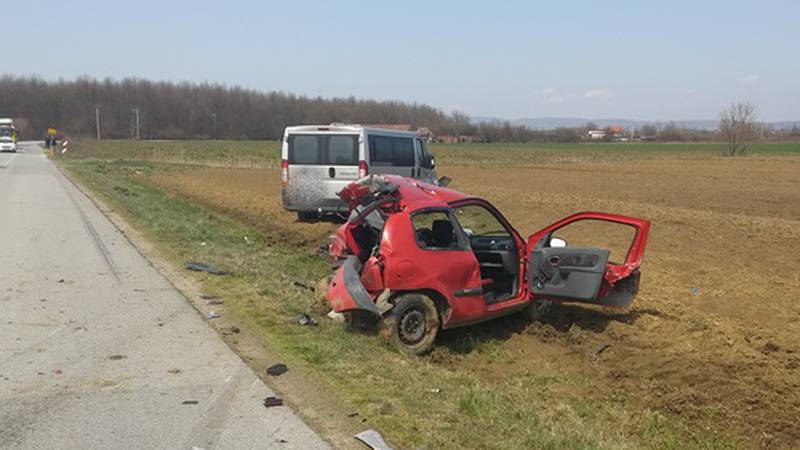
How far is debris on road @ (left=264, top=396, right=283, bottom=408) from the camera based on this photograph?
15.2ft

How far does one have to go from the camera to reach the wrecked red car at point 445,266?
21.2 feet

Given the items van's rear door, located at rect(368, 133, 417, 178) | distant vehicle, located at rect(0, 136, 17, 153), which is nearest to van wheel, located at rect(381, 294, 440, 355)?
van's rear door, located at rect(368, 133, 417, 178)

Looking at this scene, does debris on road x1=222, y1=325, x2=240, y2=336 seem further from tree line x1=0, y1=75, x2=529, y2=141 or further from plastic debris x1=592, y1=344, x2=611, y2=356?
tree line x1=0, y1=75, x2=529, y2=141

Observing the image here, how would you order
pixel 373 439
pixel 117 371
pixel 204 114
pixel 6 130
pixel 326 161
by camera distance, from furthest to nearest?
pixel 204 114, pixel 6 130, pixel 326 161, pixel 117 371, pixel 373 439

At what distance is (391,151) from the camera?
15070 mm

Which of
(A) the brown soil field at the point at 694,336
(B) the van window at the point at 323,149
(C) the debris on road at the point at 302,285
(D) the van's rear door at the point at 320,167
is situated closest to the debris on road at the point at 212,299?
(C) the debris on road at the point at 302,285

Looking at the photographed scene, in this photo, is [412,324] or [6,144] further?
[6,144]

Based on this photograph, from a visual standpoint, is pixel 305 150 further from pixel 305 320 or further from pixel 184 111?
pixel 184 111

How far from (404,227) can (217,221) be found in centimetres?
1024

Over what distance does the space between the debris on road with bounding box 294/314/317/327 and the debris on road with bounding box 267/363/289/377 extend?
137 centimetres

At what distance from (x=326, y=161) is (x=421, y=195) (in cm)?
766

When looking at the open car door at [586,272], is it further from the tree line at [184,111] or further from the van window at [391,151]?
the tree line at [184,111]

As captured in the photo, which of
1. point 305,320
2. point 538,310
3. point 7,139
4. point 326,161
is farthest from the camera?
point 7,139

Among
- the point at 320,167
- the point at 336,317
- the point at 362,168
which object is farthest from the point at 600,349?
the point at 320,167
